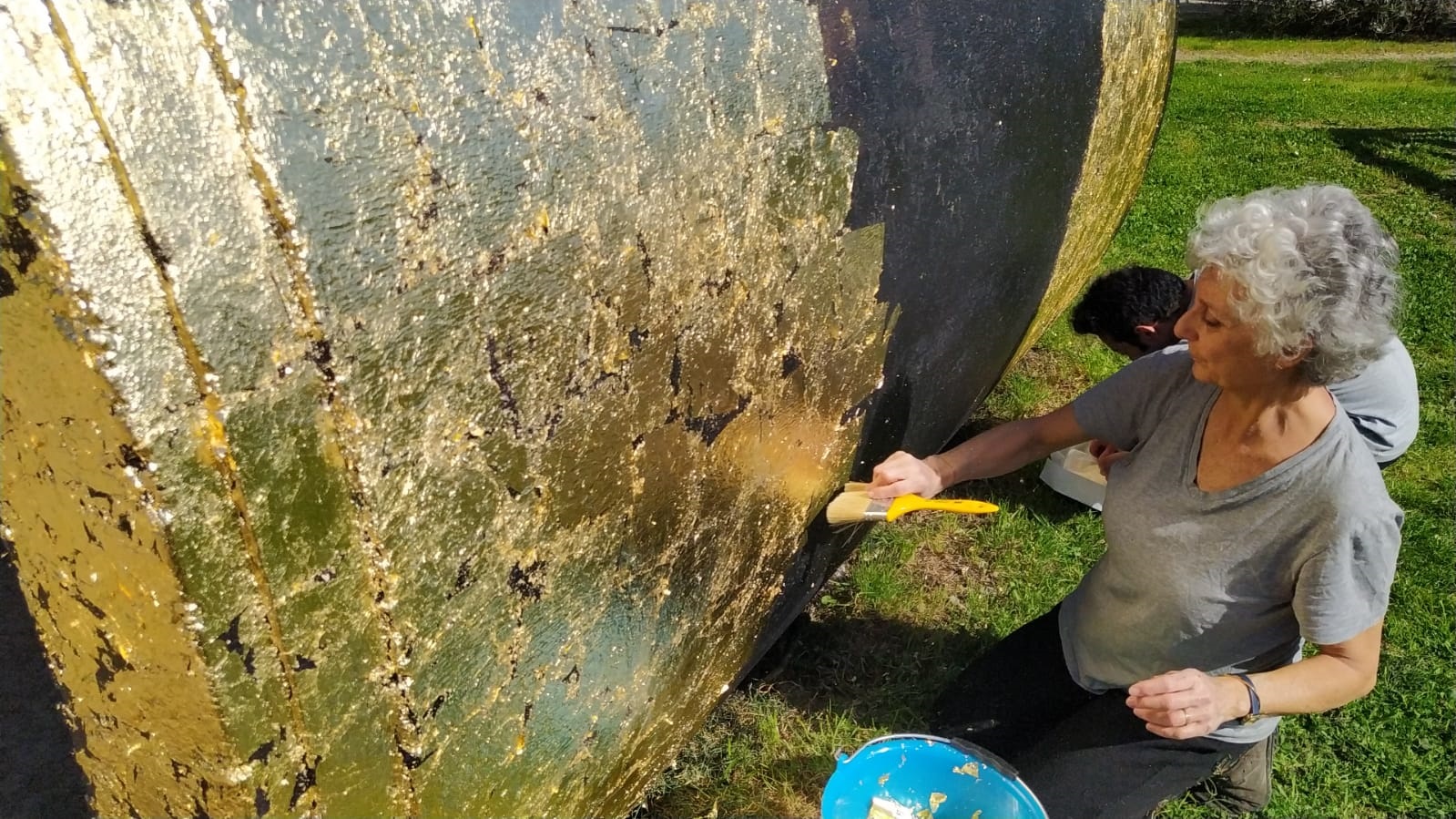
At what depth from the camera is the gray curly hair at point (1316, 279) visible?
171cm

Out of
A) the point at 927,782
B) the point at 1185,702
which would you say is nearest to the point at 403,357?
the point at 1185,702

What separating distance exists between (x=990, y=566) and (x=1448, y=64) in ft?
45.4

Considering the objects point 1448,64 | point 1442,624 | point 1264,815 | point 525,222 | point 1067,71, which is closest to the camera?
point 525,222

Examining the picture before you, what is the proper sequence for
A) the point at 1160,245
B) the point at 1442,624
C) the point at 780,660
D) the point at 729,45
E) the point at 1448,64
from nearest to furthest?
1. the point at 729,45
2. the point at 780,660
3. the point at 1442,624
4. the point at 1160,245
5. the point at 1448,64

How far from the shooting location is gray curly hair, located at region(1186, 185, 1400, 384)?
1705 millimetres

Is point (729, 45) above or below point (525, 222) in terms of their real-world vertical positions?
above

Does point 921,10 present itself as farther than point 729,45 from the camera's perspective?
Yes

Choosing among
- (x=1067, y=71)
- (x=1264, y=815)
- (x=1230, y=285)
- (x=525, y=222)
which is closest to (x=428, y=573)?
(x=525, y=222)

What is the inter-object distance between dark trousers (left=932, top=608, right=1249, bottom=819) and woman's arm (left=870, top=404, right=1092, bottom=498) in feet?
1.80

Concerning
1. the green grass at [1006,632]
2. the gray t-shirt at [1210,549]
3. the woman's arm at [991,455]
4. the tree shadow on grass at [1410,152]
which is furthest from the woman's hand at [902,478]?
the tree shadow on grass at [1410,152]

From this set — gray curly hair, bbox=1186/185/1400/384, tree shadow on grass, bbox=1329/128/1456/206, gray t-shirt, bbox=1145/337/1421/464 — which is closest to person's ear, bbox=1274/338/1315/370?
gray curly hair, bbox=1186/185/1400/384

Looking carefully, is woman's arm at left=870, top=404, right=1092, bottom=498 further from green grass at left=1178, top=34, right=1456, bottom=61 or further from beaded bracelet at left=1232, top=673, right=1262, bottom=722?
green grass at left=1178, top=34, right=1456, bottom=61

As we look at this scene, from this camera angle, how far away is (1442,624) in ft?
11.1

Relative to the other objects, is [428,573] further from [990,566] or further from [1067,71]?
[990,566]
